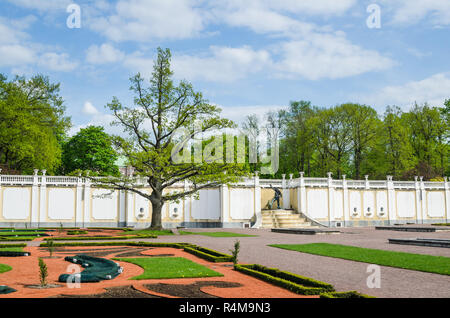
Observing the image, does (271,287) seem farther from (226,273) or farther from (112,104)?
(112,104)

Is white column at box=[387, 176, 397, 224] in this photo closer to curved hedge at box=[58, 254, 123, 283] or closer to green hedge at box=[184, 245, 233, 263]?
green hedge at box=[184, 245, 233, 263]

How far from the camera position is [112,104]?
113 ft

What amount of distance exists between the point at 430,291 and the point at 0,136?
4533 centimetres

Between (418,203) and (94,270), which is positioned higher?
(418,203)

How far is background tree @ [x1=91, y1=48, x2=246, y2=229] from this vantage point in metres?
32.9

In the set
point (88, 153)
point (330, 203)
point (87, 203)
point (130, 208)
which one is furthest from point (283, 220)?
point (88, 153)

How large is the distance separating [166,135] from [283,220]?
17.3 meters

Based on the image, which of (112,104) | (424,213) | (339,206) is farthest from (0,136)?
(424,213)

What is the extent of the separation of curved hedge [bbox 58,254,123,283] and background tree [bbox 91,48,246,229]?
16.8 meters

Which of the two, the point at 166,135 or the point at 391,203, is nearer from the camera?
the point at 166,135

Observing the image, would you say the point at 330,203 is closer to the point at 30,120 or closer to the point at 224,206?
the point at 224,206

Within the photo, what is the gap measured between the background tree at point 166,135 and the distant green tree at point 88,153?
2814 centimetres

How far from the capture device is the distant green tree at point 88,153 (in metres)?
61.9

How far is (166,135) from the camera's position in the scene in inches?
1377
